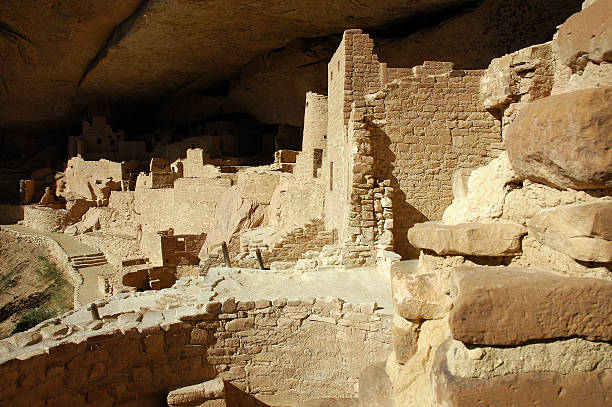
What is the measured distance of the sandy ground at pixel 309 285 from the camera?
609 cm

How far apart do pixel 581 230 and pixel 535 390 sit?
70cm

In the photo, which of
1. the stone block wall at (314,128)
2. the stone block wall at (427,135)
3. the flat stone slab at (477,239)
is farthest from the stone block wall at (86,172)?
the flat stone slab at (477,239)

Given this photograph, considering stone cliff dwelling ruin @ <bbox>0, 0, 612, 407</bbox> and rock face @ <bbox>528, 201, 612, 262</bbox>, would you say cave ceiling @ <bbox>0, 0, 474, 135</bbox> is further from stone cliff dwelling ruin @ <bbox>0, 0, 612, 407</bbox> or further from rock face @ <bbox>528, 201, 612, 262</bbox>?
rock face @ <bbox>528, 201, 612, 262</bbox>

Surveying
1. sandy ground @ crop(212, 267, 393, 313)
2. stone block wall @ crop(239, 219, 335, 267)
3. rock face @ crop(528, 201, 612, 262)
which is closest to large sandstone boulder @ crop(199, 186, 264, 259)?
stone block wall @ crop(239, 219, 335, 267)

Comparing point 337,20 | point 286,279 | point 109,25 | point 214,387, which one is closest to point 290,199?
point 286,279

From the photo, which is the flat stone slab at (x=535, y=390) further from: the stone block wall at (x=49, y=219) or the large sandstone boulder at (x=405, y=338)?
the stone block wall at (x=49, y=219)

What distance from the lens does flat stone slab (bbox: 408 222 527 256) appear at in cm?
210

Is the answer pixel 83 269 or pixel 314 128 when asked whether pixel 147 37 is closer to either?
pixel 314 128

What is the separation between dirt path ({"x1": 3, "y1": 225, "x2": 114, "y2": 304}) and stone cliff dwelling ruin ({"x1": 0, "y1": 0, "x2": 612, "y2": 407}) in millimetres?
155

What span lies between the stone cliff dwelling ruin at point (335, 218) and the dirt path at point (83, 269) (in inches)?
6.1

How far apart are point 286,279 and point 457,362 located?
5.40m

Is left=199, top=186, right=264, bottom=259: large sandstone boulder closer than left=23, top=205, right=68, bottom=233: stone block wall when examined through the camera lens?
Yes

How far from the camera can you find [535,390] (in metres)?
1.79

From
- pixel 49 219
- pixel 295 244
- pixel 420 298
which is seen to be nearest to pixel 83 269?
pixel 49 219
